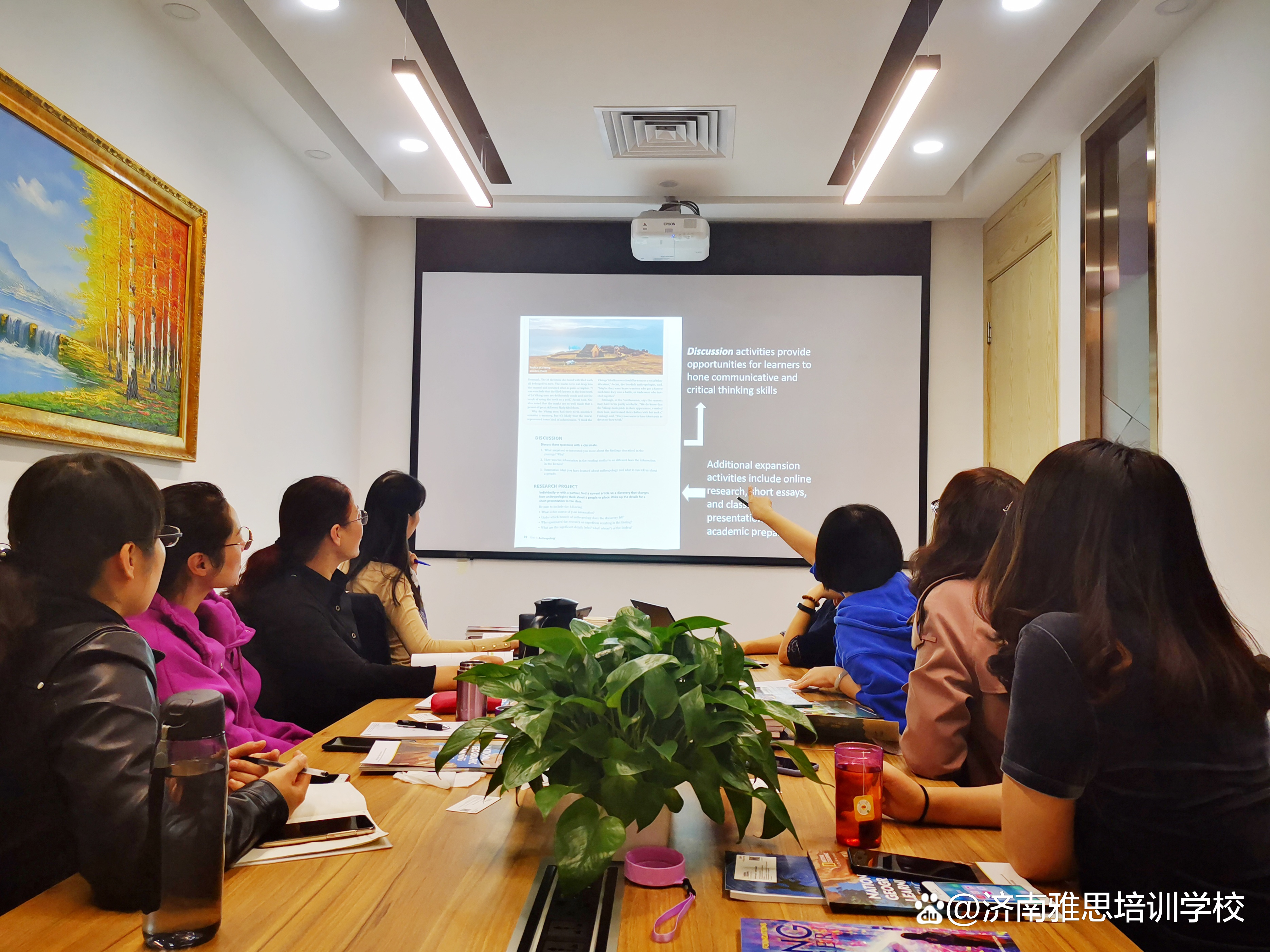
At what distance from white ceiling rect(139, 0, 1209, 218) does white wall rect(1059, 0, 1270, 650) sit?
26cm

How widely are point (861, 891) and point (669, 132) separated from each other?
353 centimetres

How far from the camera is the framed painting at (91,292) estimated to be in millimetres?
2414

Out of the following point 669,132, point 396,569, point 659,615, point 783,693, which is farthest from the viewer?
point 669,132

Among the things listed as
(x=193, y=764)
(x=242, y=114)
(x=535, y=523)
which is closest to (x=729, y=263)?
(x=535, y=523)

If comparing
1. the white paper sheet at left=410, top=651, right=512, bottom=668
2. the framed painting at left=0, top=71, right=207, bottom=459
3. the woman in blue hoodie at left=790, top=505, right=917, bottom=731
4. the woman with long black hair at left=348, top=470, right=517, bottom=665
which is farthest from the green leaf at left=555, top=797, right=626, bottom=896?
the framed painting at left=0, top=71, right=207, bottom=459

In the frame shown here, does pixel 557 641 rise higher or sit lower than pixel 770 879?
higher

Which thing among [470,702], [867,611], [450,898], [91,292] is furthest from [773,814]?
[91,292]

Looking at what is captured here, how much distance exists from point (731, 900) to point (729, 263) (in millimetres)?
4363

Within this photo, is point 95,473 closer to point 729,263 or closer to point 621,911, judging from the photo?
point 621,911

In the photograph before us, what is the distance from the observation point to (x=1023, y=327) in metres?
4.43

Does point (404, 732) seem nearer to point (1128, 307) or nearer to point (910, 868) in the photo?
point (910, 868)

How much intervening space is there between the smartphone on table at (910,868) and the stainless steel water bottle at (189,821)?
78 centimetres

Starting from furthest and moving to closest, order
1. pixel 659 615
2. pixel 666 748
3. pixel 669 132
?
pixel 669 132 < pixel 659 615 < pixel 666 748

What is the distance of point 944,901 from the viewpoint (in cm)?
106
